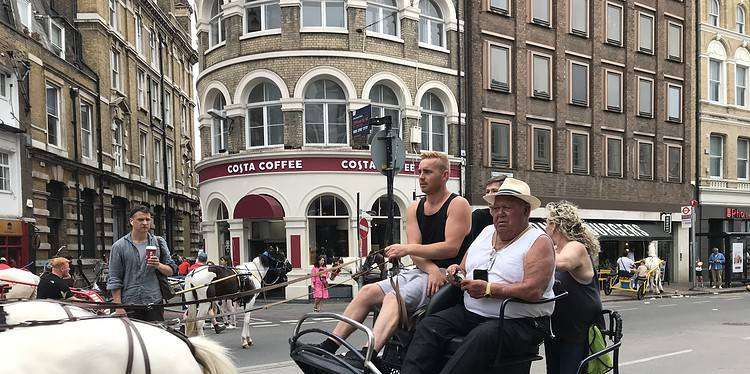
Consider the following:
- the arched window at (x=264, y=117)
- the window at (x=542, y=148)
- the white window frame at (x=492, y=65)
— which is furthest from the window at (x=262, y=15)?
the window at (x=542, y=148)

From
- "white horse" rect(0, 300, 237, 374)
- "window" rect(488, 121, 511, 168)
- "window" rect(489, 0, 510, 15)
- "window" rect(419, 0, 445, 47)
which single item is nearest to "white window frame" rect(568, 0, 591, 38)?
"window" rect(489, 0, 510, 15)

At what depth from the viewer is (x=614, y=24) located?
92.0 ft

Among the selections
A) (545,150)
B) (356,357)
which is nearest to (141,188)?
(545,150)

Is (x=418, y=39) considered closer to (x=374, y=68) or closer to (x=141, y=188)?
(x=374, y=68)

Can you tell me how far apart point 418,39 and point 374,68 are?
89.3 inches

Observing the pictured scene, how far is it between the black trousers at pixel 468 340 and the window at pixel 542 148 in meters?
21.9

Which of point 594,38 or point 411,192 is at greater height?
point 594,38

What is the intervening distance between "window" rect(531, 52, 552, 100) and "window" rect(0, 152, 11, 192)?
19.3 m

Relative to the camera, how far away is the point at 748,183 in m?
31.5

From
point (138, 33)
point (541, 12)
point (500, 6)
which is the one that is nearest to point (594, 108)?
point (541, 12)

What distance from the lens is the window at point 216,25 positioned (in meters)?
22.5

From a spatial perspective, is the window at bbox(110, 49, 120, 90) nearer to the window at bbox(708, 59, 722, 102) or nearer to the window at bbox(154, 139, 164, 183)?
the window at bbox(154, 139, 164, 183)

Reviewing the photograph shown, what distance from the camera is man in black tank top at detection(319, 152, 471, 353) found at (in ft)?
14.6

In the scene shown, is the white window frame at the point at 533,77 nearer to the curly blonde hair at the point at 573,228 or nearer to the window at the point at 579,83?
the window at the point at 579,83
